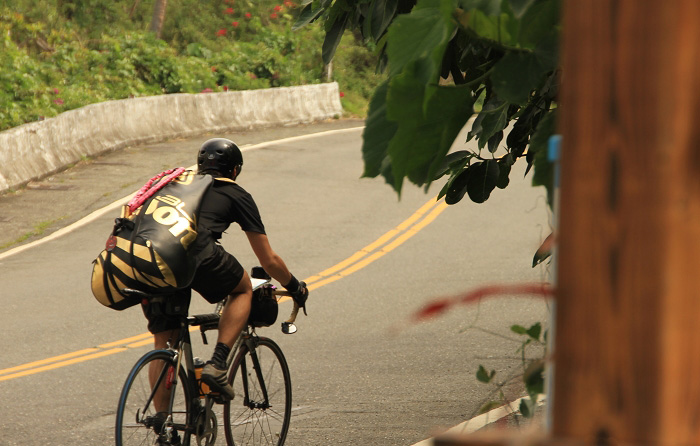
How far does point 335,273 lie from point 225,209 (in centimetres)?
670

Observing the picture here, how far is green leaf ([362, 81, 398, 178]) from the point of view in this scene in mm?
2105

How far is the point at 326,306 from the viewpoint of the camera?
10.3 meters

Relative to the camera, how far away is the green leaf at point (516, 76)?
2.01m

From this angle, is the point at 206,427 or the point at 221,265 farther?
the point at 206,427

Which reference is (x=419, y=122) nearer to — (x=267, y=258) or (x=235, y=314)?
(x=267, y=258)

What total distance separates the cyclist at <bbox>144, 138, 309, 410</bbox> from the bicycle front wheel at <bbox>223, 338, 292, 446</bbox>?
346 millimetres

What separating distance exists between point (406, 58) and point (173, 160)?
1641 cm

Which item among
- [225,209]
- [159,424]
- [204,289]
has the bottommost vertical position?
[159,424]

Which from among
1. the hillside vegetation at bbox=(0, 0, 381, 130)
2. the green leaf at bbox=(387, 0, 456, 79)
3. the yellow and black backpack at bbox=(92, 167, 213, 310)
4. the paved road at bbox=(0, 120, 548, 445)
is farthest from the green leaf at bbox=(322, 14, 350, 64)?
the hillside vegetation at bbox=(0, 0, 381, 130)

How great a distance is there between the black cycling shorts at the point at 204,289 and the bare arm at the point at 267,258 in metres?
0.14

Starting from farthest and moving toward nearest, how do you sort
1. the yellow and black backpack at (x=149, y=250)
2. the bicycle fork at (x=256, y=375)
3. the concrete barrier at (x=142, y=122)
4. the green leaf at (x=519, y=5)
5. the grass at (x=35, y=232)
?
1. the concrete barrier at (x=142, y=122)
2. the grass at (x=35, y=232)
3. the bicycle fork at (x=256, y=375)
4. the yellow and black backpack at (x=149, y=250)
5. the green leaf at (x=519, y=5)

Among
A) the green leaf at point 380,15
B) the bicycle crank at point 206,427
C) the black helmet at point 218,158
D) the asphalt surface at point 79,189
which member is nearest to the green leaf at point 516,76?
the green leaf at point 380,15

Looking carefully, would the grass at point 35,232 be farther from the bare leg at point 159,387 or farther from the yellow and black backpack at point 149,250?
the yellow and black backpack at point 149,250

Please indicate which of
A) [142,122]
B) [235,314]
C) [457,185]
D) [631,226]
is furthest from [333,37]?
[142,122]
